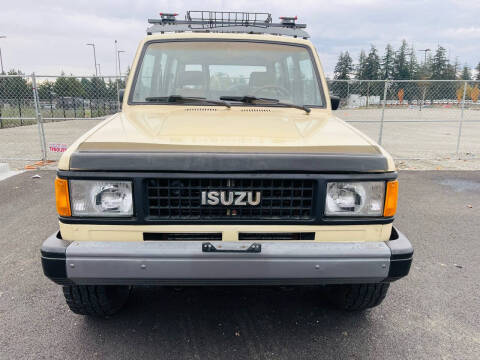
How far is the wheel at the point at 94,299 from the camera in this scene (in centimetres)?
252

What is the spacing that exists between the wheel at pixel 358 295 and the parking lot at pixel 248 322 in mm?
117

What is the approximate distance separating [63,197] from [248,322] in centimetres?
155

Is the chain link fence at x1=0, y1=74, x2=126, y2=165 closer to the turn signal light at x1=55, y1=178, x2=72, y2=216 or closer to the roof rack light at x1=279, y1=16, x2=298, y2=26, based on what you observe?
the roof rack light at x1=279, y1=16, x2=298, y2=26

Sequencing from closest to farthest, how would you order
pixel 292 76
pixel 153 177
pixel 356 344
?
pixel 153 177, pixel 356 344, pixel 292 76

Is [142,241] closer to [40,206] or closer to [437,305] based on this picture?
[437,305]

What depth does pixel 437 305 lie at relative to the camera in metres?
3.09

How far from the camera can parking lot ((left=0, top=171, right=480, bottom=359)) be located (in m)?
2.50

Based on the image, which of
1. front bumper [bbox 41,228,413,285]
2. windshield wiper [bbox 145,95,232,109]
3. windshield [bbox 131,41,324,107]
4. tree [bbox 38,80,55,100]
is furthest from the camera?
tree [bbox 38,80,55,100]

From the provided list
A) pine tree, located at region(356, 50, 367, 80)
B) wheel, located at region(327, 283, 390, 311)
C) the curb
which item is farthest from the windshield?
pine tree, located at region(356, 50, 367, 80)

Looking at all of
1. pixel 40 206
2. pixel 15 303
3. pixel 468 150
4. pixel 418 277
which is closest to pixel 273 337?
pixel 418 277

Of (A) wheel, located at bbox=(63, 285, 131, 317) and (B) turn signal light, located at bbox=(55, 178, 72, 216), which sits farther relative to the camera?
(A) wheel, located at bbox=(63, 285, 131, 317)

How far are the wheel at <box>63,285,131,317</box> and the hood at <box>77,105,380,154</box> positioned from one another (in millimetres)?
975

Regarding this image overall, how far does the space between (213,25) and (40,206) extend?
3.59 meters

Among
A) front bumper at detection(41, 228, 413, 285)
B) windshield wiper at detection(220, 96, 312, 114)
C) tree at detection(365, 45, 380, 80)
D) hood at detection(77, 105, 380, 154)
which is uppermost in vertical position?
tree at detection(365, 45, 380, 80)
